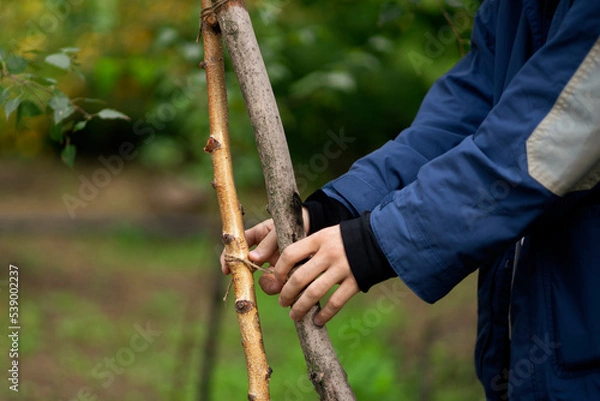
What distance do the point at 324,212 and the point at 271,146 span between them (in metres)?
0.24

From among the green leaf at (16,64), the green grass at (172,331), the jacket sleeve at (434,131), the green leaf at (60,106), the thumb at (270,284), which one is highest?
the green leaf at (16,64)

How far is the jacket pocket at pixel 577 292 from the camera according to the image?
1.26 m

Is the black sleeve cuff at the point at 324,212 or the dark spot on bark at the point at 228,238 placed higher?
the dark spot on bark at the point at 228,238

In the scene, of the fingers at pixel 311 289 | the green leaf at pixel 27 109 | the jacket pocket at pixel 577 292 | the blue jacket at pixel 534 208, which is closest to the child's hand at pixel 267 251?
the fingers at pixel 311 289

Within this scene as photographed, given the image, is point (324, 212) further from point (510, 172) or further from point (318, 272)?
point (510, 172)

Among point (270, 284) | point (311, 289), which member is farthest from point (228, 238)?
point (311, 289)

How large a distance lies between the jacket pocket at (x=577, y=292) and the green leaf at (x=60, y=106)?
4.15ft

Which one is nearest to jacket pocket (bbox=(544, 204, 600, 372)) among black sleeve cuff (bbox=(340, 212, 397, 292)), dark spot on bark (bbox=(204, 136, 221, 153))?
black sleeve cuff (bbox=(340, 212, 397, 292))

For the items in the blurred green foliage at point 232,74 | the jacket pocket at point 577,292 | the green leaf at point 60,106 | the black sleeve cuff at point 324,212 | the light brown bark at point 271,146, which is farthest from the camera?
the blurred green foliage at point 232,74

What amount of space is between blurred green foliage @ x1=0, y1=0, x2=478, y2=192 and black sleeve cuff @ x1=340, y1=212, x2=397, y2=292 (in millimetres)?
1009

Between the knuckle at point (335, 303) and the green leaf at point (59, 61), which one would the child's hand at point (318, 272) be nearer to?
the knuckle at point (335, 303)

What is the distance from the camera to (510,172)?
119 cm

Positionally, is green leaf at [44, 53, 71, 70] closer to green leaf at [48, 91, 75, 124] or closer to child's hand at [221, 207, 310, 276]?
green leaf at [48, 91, 75, 124]

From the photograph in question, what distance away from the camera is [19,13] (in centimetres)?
515
